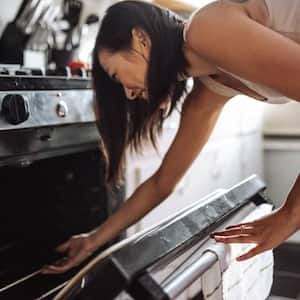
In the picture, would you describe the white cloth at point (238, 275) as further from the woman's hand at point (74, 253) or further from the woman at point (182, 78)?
the woman's hand at point (74, 253)

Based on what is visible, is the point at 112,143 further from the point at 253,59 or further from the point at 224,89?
the point at 253,59

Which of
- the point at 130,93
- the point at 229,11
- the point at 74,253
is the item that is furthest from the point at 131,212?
the point at 229,11

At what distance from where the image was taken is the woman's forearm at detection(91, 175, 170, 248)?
1.06 metres

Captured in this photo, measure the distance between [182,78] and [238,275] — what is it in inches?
14.3

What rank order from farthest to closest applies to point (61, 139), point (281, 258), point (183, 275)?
point (281, 258) < point (61, 139) < point (183, 275)

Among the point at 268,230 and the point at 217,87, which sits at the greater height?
the point at 217,87

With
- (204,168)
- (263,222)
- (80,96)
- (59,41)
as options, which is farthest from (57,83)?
(204,168)

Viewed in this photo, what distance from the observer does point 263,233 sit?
0.84 m

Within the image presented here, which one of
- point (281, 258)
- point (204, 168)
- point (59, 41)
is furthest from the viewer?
point (281, 258)

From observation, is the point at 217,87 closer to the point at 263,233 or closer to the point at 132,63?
the point at 132,63

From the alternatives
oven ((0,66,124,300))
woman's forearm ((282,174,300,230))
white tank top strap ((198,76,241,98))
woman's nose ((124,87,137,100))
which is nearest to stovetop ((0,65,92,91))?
oven ((0,66,124,300))

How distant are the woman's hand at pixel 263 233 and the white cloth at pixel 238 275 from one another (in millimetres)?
18

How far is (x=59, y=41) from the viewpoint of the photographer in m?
1.63

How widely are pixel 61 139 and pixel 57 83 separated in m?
0.11
